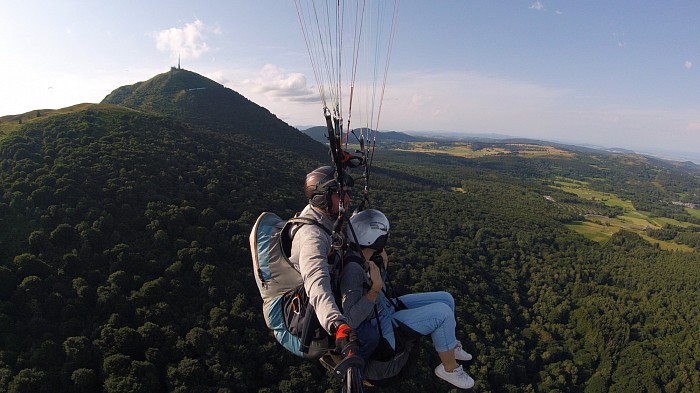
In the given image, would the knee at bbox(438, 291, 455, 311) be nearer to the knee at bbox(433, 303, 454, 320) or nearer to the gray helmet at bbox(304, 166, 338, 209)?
the knee at bbox(433, 303, 454, 320)

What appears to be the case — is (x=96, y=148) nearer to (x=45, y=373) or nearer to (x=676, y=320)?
(x=45, y=373)

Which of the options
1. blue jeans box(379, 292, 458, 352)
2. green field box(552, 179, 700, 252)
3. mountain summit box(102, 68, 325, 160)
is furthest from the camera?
mountain summit box(102, 68, 325, 160)

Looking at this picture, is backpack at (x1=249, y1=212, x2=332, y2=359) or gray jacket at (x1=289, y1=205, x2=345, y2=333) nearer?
gray jacket at (x1=289, y1=205, x2=345, y2=333)

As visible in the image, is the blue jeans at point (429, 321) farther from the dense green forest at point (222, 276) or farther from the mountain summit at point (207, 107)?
the mountain summit at point (207, 107)

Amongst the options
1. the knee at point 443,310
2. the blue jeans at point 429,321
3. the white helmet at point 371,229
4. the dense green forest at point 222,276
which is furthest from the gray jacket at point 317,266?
the dense green forest at point 222,276

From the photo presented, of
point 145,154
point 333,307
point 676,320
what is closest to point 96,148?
point 145,154

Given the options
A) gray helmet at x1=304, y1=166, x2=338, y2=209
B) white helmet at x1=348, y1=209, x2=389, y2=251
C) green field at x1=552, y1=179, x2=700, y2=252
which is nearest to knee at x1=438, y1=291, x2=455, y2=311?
white helmet at x1=348, y1=209, x2=389, y2=251
